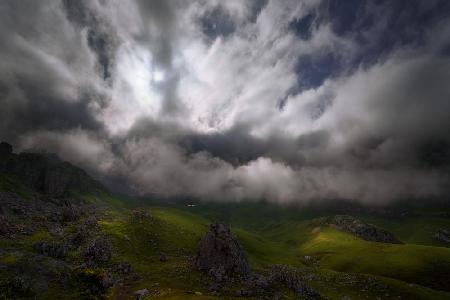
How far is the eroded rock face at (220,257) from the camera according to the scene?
358 ft

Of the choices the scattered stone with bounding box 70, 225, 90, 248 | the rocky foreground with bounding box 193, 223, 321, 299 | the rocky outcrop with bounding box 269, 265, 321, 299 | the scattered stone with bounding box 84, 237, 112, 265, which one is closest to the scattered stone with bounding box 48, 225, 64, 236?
the scattered stone with bounding box 70, 225, 90, 248

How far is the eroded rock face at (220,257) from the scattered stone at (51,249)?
48.3 metres

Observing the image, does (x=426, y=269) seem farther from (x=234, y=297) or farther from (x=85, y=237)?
(x=85, y=237)

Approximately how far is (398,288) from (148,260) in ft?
374

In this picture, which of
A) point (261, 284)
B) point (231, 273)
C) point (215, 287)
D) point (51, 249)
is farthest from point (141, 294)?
point (51, 249)

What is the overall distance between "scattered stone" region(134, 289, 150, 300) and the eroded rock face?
2827cm

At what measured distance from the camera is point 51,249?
101 metres

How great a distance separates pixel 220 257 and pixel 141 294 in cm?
3844

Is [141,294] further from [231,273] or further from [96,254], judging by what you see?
[231,273]

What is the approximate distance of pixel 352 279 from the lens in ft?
466

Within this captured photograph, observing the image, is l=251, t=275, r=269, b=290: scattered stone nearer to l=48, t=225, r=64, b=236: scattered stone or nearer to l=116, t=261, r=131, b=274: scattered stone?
l=116, t=261, r=131, b=274: scattered stone

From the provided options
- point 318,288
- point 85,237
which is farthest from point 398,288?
point 85,237

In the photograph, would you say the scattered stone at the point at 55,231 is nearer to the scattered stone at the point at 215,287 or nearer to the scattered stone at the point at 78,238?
the scattered stone at the point at 78,238

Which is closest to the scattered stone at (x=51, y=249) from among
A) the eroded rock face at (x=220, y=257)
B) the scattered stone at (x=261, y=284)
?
the eroded rock face at (x=220, y=257)
